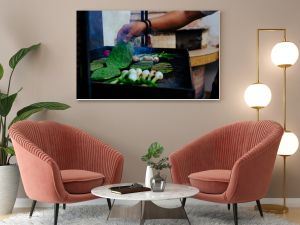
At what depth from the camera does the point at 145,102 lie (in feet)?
15.5

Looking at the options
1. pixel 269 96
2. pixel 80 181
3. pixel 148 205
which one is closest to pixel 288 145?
pixel 269 96

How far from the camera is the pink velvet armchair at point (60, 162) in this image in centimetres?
355

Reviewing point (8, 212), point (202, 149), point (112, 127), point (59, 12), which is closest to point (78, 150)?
point (112, 127)

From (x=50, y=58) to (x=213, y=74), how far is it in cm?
168

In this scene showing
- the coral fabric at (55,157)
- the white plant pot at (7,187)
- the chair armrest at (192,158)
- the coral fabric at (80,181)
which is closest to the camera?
the coral fabric at (55,157)

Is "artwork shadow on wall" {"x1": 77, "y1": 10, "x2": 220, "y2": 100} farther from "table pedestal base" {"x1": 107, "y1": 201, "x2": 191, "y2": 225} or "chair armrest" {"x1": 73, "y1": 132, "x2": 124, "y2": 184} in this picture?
"table pedestal base" {"x1": 107, "y1": 201, "x2": 191, "y2": 225}

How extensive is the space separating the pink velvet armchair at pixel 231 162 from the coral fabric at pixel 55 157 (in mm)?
633

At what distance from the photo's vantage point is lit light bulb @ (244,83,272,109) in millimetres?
4438

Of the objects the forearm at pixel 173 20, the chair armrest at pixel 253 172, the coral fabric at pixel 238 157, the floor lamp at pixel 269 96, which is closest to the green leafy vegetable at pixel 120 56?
the forearm at pixel 173 20

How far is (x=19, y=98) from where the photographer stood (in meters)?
4.69

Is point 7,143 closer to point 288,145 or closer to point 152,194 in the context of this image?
point 152,194

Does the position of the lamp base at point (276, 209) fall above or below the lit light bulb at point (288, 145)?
below

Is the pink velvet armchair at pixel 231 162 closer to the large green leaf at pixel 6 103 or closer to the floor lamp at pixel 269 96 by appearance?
the floor lamp at pixel 269 96

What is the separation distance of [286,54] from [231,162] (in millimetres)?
1173
